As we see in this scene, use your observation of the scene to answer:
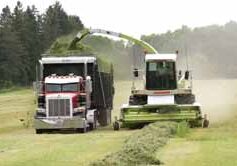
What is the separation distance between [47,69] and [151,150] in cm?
1522

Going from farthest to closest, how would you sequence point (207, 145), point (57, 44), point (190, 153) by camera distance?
point (57, 44) < point (207, 145) < point (190, 153)

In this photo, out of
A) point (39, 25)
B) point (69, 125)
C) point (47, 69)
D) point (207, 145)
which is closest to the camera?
point (207, 145)

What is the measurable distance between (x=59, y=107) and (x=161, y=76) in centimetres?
475

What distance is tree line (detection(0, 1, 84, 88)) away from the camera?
11069 cm

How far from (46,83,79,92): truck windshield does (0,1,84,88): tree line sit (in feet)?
261

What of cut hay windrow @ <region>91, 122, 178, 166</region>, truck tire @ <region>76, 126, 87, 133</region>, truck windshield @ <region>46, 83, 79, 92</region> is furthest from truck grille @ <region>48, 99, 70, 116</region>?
cut hay windrow @ <region>91, 122, 178, 166</region>

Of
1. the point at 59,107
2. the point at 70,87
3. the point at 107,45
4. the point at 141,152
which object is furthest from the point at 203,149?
the point at 107,45

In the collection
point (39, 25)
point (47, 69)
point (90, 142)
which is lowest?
point (90, 142)

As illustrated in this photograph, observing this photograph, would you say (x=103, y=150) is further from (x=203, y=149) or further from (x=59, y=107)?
(x=59, y=107)

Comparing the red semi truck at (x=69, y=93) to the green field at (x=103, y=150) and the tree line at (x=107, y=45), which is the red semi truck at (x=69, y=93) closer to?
the tree line at (x=107, y=45)

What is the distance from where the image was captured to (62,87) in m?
31.1

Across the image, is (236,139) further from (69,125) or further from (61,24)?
(61,24)

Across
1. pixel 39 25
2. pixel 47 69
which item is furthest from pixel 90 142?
pixel 39 25

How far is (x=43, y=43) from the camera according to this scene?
120938 mm
